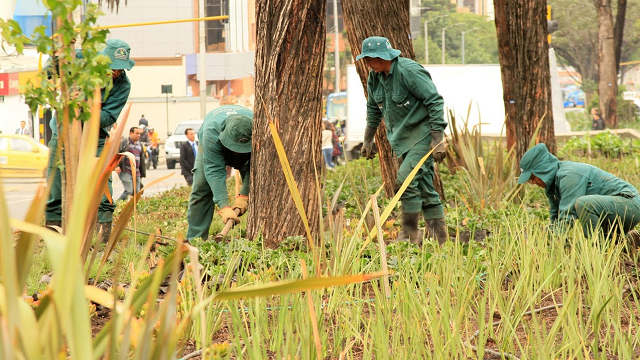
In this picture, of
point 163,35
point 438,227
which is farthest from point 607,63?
point 163,35

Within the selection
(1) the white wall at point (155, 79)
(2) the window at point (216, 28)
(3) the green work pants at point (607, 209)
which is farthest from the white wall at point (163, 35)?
(3) the green work pants at point (607, 209)

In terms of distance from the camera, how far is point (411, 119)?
599 centimetres

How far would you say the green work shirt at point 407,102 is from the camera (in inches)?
230

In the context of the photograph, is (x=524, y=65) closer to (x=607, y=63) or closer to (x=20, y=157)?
(x=20, y=157)

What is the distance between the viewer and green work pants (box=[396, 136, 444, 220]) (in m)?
5.84

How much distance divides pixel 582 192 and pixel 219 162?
2360mm

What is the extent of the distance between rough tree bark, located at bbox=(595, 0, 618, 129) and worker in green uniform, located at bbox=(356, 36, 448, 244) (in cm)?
1825

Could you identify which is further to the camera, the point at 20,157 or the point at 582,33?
the point at 582,33

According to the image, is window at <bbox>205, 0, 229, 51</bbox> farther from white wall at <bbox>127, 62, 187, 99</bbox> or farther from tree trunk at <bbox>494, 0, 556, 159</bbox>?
tree trunk at <bbox>494, 0, 556, 159</bbox>

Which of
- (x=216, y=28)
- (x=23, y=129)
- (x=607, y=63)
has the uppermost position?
(x=216, y=28)

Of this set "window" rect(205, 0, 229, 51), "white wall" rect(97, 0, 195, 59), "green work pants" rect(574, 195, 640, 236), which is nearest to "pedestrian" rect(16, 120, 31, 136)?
"green work pants" rect(574, 195, 640, 236)

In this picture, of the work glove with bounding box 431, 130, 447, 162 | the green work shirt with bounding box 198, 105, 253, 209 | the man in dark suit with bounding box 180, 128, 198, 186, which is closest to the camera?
the green work shirt with bounding box 198, 105, 253, 209

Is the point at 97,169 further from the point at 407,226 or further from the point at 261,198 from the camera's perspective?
the point at 407,226

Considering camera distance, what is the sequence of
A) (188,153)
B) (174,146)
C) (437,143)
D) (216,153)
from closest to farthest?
(216,153)
(437,143)
(188,153)
(174,146)
